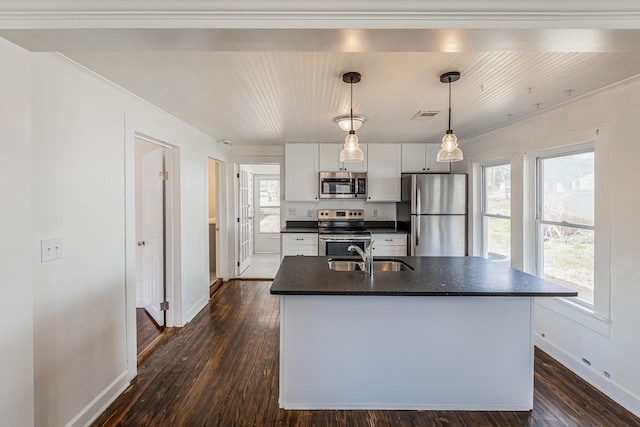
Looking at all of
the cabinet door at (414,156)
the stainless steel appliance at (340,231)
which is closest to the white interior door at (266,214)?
the stainless steel appliance at (340,231)

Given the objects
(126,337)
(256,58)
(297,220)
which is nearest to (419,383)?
(126,337)

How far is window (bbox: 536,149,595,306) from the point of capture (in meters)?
2.49

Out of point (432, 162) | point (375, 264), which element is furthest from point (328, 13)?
point (432, 162)

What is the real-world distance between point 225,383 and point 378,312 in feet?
4.30

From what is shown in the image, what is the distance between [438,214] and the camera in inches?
163

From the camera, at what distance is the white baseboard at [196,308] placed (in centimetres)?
340

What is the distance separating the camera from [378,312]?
2.00 metres

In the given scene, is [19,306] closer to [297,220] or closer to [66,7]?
[66,7]

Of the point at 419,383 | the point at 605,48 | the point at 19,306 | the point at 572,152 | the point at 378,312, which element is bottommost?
the point at 419,383

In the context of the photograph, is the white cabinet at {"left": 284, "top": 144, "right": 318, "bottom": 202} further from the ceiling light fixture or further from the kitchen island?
the kitchen island

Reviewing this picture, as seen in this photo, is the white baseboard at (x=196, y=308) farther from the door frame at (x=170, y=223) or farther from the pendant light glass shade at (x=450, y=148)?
the pendant light glass shade at (x=450, y=148)

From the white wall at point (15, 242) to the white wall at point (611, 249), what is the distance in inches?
140

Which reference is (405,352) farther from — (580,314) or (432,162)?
(432,162)

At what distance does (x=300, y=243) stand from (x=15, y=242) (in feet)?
10.7
